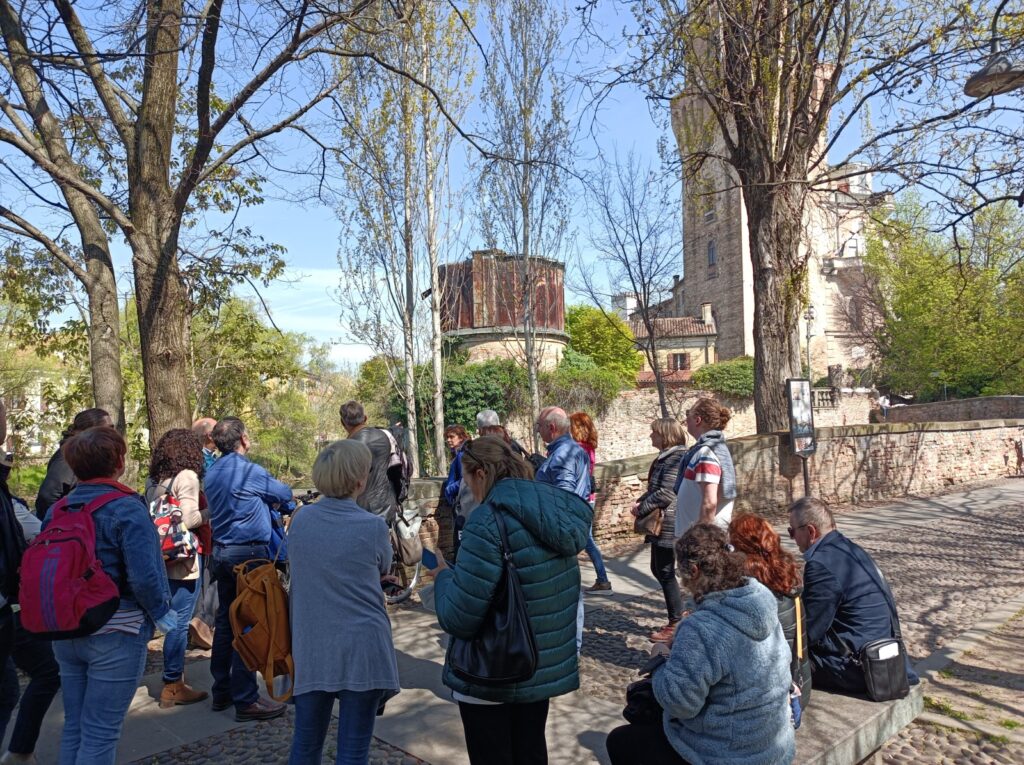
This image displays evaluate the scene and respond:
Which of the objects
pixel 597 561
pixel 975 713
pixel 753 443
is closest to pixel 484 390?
pixel 753 443

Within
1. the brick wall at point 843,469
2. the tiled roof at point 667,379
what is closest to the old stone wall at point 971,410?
the brick wall at point 843,469

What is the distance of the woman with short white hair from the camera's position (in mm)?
3049

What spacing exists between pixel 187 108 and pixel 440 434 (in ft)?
41.9

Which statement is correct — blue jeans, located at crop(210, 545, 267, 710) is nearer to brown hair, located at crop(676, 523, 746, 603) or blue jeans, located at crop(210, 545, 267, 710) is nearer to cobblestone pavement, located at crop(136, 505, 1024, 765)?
cobblestone pavement, located at crop(136, 505, 1024, 765)

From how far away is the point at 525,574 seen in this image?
2.74 m

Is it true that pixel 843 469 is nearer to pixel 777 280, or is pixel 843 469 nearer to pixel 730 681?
pixel 777 280

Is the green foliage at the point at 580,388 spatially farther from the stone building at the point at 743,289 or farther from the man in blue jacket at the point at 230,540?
the man in blue jacket at the point at 230,540

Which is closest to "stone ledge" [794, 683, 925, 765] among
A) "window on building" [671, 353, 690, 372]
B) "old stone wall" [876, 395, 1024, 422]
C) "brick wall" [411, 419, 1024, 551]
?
"brick wall" [411, 419, 1024, 551]

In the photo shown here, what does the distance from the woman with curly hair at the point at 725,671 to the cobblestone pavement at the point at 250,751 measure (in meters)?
1.70


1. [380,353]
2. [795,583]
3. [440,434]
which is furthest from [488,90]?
[795,583]

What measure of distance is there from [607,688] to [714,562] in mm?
2421

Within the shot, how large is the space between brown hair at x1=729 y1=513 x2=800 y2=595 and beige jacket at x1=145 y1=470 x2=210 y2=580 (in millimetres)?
3155

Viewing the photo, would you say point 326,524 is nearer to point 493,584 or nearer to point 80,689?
point 493,584

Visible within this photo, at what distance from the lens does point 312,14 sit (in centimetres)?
693
